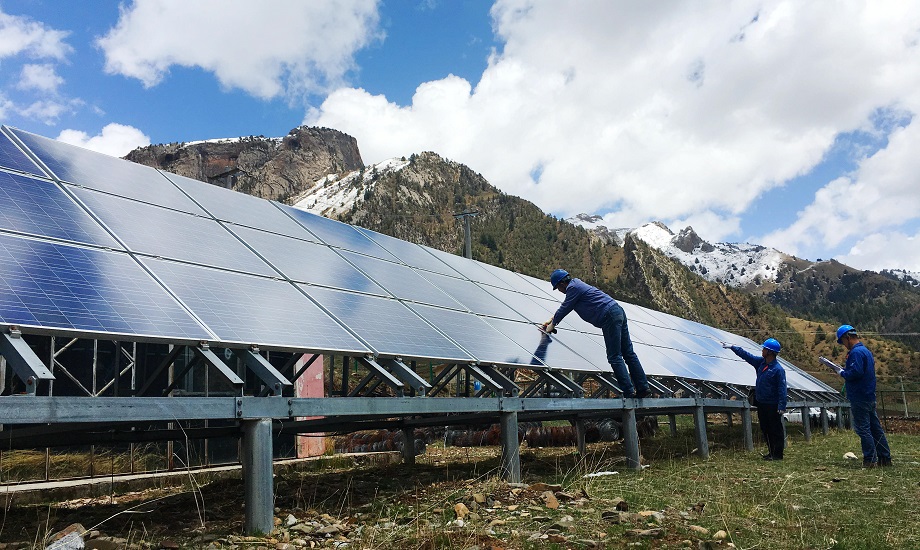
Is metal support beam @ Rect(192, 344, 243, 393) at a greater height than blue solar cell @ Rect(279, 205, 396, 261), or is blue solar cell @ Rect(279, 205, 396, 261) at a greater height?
blue solar cell @ Rect(279, 205, 396, 261)

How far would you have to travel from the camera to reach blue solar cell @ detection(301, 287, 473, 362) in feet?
23.4

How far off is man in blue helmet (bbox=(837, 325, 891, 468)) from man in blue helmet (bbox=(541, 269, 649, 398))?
134 inches

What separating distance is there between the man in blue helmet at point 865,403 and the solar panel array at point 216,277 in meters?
2.87

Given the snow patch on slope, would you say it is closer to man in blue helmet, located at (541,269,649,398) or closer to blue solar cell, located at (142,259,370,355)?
man in blue helmet, located at (541,269,649,398)

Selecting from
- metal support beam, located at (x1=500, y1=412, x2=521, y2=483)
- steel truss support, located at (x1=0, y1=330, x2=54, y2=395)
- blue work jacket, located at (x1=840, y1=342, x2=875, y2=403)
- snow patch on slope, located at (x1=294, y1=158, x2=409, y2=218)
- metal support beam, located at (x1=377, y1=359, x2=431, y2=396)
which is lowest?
metal support beam, located at (x1=500, y1=412, x2=521, y2=483)

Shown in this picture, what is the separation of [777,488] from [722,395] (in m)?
6.21

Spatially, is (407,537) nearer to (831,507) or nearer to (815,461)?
(831,507)

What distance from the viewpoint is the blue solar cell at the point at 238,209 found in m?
9.11

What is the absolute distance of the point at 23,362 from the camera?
4266 mm

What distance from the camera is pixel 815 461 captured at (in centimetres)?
1195

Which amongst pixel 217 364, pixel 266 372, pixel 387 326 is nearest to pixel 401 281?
pixel 387 326

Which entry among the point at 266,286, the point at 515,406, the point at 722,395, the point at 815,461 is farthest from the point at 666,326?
the point at 266,286

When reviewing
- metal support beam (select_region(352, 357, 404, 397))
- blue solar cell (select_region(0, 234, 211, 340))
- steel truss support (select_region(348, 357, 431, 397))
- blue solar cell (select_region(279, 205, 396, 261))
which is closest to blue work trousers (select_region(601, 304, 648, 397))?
blue solar cell (select_region(279, 205, 396, 261))

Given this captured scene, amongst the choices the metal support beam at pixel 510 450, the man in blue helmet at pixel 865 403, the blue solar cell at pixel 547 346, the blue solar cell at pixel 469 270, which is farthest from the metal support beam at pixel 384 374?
the man in blue helmet at pixel 865 403
